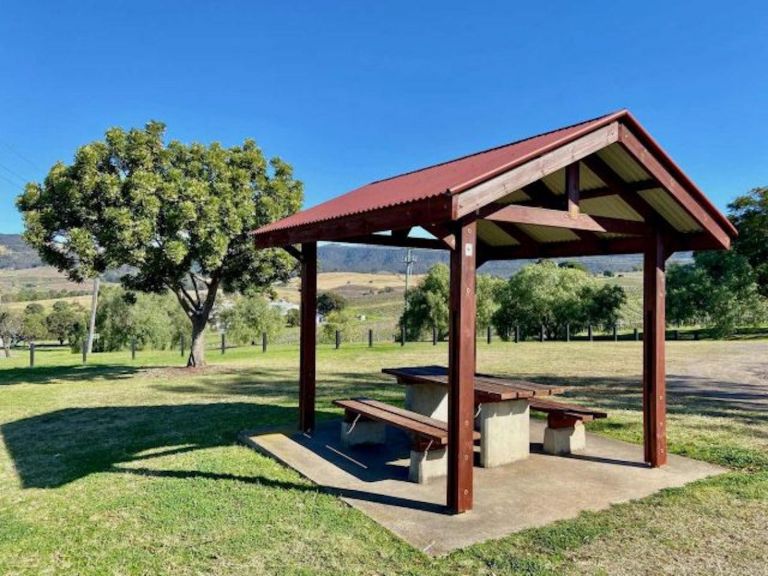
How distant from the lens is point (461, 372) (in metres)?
4.46

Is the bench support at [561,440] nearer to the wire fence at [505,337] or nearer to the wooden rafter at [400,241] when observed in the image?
the wooden rafter at [400,241]

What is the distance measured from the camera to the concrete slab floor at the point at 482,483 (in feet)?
14.2

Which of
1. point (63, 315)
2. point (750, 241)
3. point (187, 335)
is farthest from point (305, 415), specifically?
point (63, 315)

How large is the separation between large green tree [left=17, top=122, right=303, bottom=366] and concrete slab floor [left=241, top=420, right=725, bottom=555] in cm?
715

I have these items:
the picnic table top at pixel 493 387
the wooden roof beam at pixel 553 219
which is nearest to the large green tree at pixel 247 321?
the picnic table top at pixel 493 387

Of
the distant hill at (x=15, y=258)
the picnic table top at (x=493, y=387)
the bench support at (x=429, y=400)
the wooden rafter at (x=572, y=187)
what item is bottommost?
the bench support at (x=429, y=400)

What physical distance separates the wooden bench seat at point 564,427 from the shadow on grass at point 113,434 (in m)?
3.61

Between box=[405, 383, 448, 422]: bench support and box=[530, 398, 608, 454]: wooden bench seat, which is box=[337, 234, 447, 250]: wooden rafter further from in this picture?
box=[530, 398, 608, 454]: wooden bench seat

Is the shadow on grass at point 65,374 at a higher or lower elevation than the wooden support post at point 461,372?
lower

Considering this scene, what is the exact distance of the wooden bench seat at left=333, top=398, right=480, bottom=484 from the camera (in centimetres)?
528

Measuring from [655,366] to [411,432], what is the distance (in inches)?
107

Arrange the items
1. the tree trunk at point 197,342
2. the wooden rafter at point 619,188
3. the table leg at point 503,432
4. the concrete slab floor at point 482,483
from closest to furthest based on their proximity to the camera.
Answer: the concrete slab floor at point 482,483
the wooden rafter at point 619,188
the table leg at point 503,432
the tree trunk at point 197,342

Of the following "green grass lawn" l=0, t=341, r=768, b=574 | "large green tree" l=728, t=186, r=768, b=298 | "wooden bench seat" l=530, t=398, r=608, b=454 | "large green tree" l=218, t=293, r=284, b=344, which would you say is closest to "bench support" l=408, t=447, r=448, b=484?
"green grass lawn" l=0, t=341, r=768, b=574

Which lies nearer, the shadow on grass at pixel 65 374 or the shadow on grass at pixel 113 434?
the shadow on grass at pixel 113 434
